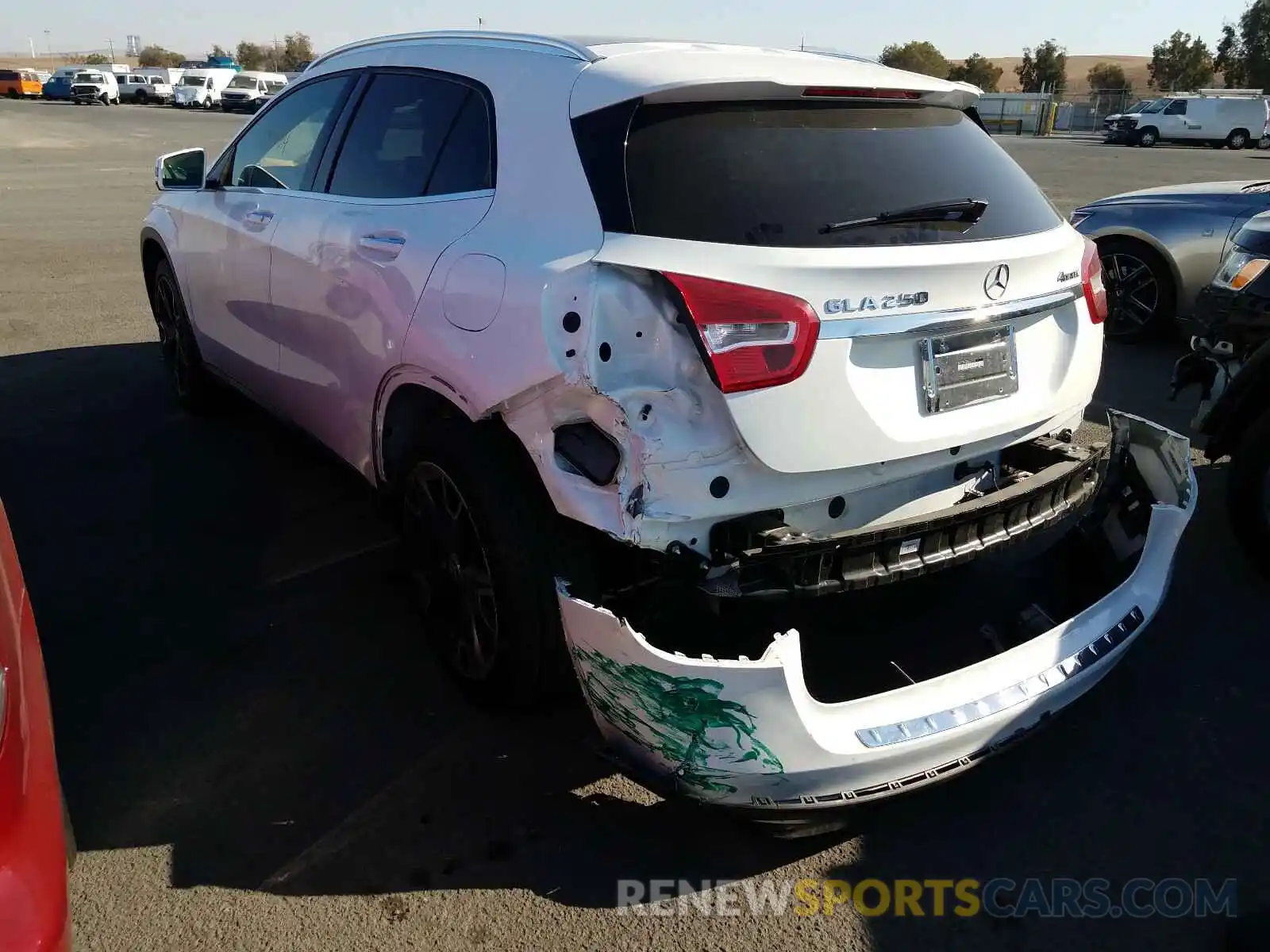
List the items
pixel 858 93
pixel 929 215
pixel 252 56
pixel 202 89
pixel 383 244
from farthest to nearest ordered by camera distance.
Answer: pixel 252 56
pixel 202 89
pixel 383 244
pixel 858 93
pixel 929 215

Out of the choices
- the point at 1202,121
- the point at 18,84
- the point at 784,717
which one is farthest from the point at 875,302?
the point at 18,84

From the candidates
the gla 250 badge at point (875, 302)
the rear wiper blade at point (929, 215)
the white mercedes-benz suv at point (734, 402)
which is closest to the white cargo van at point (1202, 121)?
the white mercedes-benz suv at point (734, 402)

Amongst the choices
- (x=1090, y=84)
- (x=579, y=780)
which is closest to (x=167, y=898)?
(x=579, y=780)

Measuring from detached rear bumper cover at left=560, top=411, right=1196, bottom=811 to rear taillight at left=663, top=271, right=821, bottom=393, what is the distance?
0.59 metres

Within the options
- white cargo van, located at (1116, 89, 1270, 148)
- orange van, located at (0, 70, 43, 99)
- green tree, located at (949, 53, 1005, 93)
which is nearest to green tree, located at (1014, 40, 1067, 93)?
green tree, located at (949, 53, 1005, 93)

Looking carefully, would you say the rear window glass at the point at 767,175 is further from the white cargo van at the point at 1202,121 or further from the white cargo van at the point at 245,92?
the white cargo van at the point at 245,92

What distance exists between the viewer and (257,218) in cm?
408

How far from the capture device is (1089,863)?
8.40 feet

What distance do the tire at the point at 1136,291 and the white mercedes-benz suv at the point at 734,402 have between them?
4.62m

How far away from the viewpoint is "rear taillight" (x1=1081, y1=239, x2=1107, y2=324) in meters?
2.95

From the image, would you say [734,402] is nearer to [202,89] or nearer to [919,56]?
[202,89]

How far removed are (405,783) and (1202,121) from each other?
144ft

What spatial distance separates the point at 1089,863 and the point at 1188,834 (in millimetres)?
322

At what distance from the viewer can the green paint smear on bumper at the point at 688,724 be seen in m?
2.19
